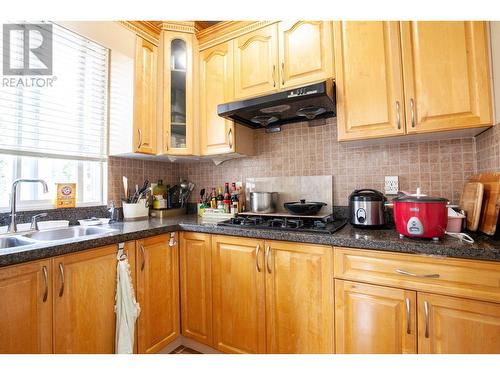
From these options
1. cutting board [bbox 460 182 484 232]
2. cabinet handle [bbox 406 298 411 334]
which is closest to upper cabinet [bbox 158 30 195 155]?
cabinet handle [bbox 406 298 411 334]

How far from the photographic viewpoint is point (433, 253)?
0.98 meters

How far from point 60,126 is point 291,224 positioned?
1731 millimetres

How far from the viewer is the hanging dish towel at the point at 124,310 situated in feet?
4.06

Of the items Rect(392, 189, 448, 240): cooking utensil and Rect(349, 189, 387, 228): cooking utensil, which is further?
Rect(349, 189, 387, 228): cooking utensil

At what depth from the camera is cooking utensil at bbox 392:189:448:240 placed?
1018mm

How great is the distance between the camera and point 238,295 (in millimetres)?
1419

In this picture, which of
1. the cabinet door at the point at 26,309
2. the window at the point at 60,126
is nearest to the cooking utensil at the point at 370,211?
the cabinet door at the point at 26,309

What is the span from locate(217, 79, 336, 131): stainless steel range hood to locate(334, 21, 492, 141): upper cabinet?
0.14 metres

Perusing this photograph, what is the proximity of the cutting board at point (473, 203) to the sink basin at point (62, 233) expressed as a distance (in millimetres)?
1876

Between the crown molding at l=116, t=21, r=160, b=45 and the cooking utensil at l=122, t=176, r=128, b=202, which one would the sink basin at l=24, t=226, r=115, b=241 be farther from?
the crown molding at l=116, t=21, r=160, b=45

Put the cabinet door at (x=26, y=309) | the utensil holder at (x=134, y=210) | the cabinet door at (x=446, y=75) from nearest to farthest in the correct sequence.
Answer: the cabinet door at (x=26, y=309), the cabinet door at (x=446, y=75), the utensil holder at (x=134, y=210)

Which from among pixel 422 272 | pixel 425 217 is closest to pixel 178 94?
pixel 425 217

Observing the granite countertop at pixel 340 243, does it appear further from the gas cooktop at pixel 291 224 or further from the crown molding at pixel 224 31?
the crown molding at pixel 224 31

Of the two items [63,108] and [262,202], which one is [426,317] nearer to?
[262,202]
